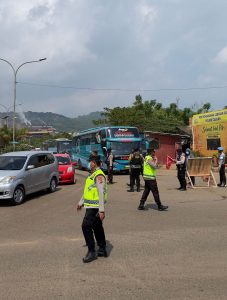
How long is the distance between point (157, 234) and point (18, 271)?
3.26m

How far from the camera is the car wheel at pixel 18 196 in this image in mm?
13727

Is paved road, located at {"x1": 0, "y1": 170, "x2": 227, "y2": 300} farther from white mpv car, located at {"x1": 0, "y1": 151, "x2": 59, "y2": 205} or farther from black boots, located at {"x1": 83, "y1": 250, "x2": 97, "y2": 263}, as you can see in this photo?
white mpv car, located at {"x1": 0, "y1": 151, "x2": 59, "y2": 205}

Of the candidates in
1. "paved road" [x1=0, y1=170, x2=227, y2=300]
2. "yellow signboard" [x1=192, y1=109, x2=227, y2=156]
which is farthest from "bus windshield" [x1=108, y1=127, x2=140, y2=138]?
"paved road" [x1=0, y1=170, x2=227, y2=300]

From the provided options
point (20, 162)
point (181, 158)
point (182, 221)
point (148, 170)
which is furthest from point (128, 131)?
point (182, 221)

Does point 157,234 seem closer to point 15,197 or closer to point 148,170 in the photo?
point 148,170

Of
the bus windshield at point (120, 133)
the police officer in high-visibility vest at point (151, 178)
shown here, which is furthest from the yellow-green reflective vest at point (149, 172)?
the bus windshield at point (120, 133)

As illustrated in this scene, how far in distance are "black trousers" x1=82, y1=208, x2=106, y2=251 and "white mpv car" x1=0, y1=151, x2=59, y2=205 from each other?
6931 millimetres

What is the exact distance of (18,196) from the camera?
1395 cm

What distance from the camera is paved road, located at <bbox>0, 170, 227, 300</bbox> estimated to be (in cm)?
544

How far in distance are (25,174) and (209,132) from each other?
23.5m

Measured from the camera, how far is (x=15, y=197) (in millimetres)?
13734

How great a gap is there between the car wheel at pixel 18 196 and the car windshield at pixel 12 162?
834 mm

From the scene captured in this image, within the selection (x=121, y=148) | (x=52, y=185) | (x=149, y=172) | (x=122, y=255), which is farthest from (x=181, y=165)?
(x=121, y=148)

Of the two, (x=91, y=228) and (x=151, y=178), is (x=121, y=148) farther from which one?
(x=91, y=228)
